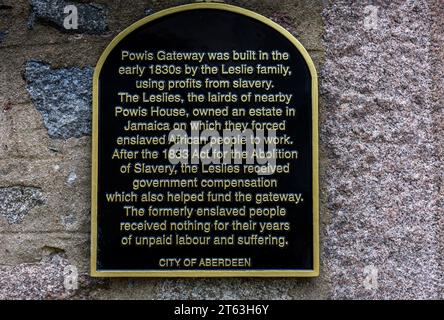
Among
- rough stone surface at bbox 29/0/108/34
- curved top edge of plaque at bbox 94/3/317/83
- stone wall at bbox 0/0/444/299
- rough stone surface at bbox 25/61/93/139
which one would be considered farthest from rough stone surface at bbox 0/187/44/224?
rough stone surface at bbox 29/0/108/34

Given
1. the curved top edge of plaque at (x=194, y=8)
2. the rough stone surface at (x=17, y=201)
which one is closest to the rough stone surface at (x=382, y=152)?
the curved top edge of plaque at (x=194, y=8)

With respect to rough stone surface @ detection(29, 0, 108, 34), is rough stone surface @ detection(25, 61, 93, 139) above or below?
below

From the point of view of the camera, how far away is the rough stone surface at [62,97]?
2.88m

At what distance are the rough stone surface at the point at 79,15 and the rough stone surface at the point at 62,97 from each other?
0.20 meters

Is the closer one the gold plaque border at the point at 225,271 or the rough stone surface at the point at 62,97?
the gold plaque border at the point at 225,271

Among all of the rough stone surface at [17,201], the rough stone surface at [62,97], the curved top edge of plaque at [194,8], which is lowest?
the rough stone surface at [17,201]

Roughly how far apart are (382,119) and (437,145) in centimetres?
29

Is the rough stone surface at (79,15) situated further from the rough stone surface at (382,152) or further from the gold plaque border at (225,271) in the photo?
the rough stone surface at (382,152)

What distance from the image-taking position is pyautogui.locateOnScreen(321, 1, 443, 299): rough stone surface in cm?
282

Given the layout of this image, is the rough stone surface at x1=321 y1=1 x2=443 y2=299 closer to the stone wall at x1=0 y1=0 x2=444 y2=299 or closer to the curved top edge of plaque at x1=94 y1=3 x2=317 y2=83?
the stone wall at x1=0 y1=0 x2=444 y2=299

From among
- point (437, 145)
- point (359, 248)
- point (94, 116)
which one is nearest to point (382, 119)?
point (437, 145)

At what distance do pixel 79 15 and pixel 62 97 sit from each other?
42 centimetres

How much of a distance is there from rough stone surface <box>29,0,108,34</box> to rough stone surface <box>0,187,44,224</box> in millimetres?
815

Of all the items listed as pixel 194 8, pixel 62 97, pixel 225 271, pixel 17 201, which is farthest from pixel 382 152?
pixel 17 201
